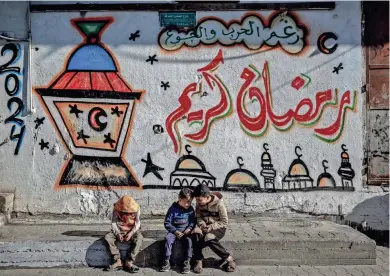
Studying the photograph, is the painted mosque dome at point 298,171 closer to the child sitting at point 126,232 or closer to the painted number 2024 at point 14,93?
the child sitting at point 126,232

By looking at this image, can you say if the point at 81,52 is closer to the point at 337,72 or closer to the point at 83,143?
the point at 83,143

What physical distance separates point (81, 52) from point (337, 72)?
3735mm

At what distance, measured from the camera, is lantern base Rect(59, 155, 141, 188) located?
7.81m

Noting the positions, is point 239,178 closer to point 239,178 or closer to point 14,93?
point 239,178

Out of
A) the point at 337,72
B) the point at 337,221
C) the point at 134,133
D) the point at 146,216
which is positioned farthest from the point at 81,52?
the point at 337,221

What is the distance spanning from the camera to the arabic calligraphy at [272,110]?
308 inches

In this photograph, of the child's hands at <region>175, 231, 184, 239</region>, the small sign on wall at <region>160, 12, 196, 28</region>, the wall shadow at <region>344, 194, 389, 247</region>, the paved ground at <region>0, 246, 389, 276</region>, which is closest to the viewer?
the paved ground at <region>0, 246, 389, 276</region>

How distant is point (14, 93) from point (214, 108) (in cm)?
291

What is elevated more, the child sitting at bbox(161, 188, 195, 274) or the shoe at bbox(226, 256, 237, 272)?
the child sitting at bbox(161, 188, 195, 274)

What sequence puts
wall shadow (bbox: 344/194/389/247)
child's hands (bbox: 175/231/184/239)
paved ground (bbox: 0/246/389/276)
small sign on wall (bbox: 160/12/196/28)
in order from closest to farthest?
paved ground (bbox: 0/246/389/276), child's hands (bbox: 175/231/184/239), small sign on wall (bbox: 160/12/196/28), wall shadow (bbox: 344/194/389/247)

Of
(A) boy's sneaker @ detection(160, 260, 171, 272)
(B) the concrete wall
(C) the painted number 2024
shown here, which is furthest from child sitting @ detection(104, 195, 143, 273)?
(C) the painted number 2024

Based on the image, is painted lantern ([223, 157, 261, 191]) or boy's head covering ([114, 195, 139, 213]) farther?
painted lantern ([223, 157, 261, 191])

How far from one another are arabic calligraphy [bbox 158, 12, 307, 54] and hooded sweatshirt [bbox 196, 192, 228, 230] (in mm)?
2385

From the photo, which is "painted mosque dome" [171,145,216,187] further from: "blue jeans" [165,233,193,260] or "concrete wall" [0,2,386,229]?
"blue jeans" [165,233,193,260]
